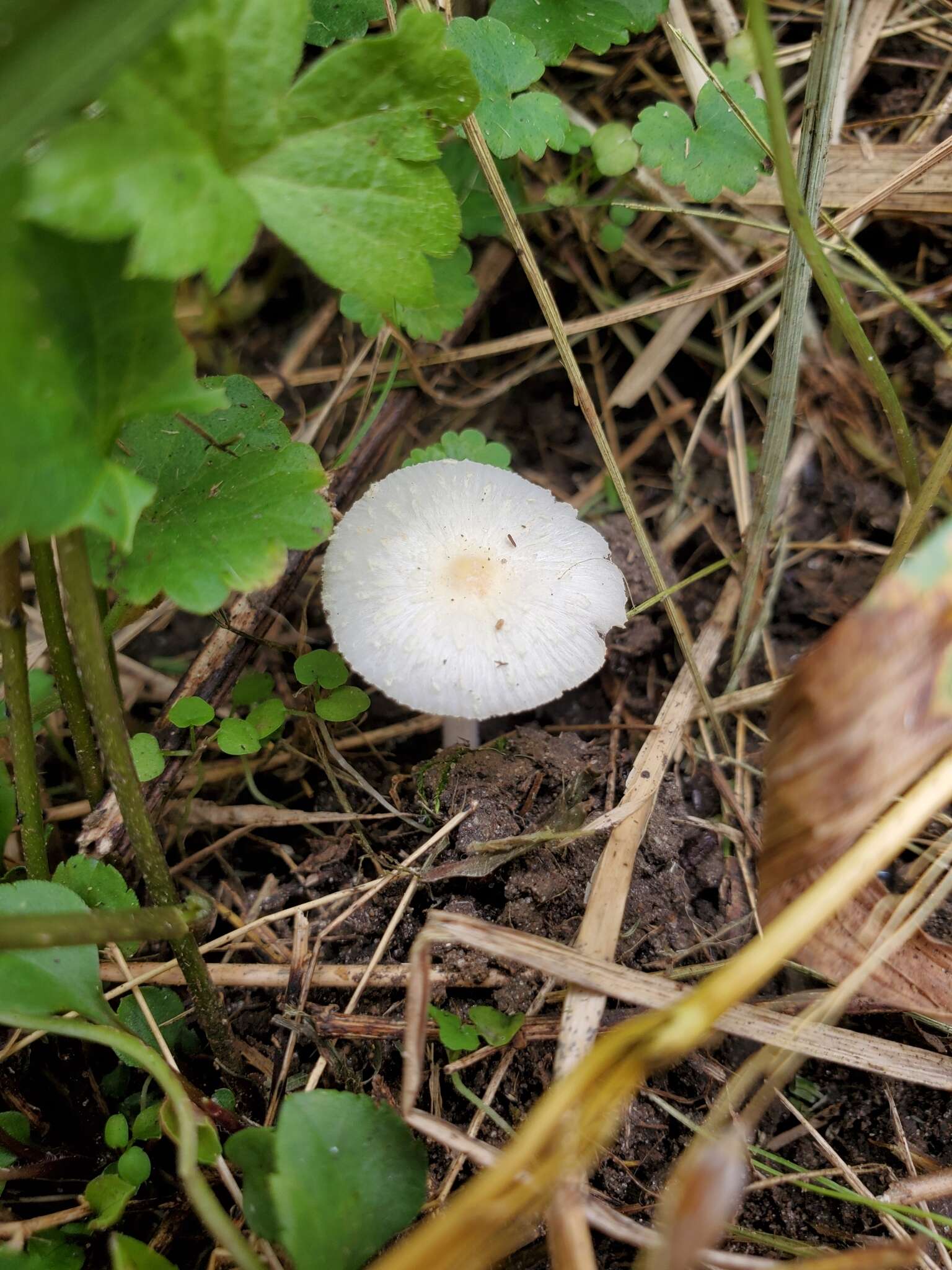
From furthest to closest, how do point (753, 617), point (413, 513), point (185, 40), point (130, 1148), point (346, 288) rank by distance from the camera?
point (753, 617)
point (413, 513)
point (130, 1148)
point (346, 288)
point (185, 40)

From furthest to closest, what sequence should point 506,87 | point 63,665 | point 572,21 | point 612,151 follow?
point 612,151 → point 572,21 → point 506,87 → point 63,665

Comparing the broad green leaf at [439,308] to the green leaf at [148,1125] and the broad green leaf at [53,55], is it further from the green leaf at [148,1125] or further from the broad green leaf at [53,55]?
the green leaf at [148,1125]

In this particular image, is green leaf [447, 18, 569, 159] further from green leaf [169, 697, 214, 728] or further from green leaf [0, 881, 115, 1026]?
green leaf [0, 881, 115, 1026]

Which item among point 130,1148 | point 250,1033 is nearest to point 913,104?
point 250,1033

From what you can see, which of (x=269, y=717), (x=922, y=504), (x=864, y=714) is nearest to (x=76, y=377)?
(x=269, y=717)

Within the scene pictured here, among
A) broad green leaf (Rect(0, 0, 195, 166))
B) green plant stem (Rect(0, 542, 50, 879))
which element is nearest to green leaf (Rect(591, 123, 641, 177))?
broad green leaf (Rect(0, 0, 195, 166))

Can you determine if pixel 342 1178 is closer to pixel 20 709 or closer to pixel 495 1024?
pixel 495 1024

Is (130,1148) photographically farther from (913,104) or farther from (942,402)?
(913,104)
